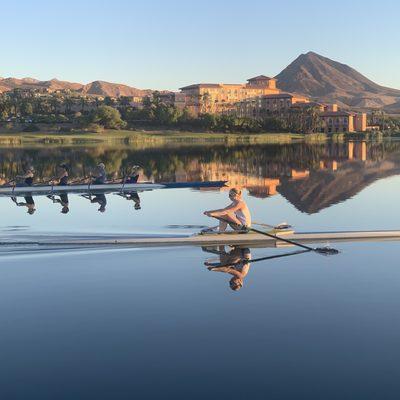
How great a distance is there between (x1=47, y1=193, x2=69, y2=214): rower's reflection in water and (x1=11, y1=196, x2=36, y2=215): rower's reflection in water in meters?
1.34

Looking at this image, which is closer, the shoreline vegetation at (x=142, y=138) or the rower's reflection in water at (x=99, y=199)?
the rower's reflection in water at (x=99, y=199)

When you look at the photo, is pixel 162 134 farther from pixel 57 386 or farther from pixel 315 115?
pixel 57 386

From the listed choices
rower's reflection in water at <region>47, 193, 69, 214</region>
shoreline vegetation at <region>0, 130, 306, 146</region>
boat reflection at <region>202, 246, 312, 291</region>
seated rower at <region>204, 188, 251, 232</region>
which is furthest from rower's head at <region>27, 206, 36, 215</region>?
shoreline vegetation at <region>0, 130, 306, 146</region>

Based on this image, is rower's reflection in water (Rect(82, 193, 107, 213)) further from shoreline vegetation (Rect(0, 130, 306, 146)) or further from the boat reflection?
shoreline vegetation (Rect(0, 130, 306, 146))

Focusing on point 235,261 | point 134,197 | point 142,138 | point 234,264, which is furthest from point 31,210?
point 142,138

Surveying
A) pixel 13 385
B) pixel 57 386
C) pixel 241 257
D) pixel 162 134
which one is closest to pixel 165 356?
pixel 57 386

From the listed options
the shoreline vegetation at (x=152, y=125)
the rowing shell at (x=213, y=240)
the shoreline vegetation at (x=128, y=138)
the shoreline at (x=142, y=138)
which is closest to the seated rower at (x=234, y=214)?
the rowing shell at (x=213, y=240)

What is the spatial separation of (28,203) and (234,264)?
2073 centimetres

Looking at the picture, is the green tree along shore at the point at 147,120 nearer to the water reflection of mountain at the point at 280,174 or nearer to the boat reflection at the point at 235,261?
the water reflection of mountain at the point at 280,174

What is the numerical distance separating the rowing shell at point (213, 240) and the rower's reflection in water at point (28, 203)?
35.2ft

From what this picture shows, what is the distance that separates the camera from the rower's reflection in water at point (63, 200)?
32.8 metres

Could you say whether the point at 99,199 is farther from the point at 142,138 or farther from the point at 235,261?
the point at 142,138

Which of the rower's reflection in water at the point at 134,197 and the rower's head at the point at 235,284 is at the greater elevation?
the rower's reflection in water at the point at 134,197

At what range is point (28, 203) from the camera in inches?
1404
